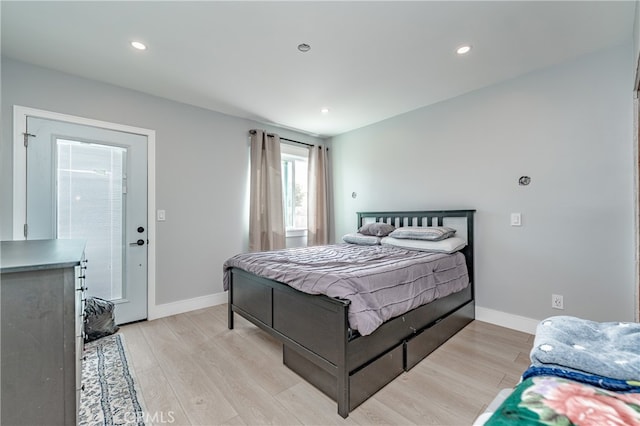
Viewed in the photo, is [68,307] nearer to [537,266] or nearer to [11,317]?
[11,317]

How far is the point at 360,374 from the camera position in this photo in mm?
1689

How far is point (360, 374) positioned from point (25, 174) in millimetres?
3264

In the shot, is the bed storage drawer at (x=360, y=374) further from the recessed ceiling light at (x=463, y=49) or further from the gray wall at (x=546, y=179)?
the recessed ceiling light at (x=463, y=49)

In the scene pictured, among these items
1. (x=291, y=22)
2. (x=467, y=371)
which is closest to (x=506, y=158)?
(x=467, y=371)

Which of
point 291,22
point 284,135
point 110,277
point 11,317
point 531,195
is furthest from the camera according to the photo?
point 284,135

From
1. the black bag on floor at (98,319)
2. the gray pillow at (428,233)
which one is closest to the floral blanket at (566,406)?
the gray pillow at (428,233)

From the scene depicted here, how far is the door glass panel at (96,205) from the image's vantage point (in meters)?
2.62

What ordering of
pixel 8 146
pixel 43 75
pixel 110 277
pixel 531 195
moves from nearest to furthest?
pixel 8 146
pixel 43 75
pixel 531 195
pixel 110 277

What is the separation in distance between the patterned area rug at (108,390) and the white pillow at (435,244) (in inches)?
104

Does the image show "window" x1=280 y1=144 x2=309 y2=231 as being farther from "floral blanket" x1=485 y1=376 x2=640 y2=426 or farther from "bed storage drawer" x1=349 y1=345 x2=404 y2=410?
"floral blanket" x1=485 y1=376 x2=640 y2=426

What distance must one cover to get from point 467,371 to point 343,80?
2.81 metres

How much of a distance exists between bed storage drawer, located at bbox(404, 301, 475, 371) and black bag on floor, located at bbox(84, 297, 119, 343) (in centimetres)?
277

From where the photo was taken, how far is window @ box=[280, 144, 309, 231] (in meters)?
4.73

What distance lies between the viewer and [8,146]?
2.36m
